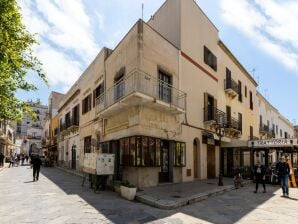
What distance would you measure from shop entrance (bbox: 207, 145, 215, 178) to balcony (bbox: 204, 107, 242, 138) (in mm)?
1496

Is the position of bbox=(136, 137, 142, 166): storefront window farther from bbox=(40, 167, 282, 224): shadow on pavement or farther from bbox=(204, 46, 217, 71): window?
bbox=(204, 46, 217, 71): window

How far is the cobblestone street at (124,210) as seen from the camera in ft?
25.1

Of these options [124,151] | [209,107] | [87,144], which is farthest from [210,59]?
[87,144]

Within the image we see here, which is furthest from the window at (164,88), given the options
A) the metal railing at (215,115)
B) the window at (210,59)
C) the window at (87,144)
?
the window at (87,144)

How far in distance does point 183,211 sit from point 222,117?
38.8 ft

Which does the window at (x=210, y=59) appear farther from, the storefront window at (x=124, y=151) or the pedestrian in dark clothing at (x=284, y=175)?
the pedestrian in dark clothing at (x=284, y=175)

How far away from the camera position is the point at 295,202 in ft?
35.0

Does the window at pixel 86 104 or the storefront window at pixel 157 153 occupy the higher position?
the window at pixel 86 104

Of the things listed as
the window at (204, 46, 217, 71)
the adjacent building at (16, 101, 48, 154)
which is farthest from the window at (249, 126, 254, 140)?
the adjacent building at (16, 101, 48, 154)

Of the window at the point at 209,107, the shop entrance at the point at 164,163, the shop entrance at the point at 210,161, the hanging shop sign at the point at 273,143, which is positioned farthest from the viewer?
the shop entrance at the point at 210,161

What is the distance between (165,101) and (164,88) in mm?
1469

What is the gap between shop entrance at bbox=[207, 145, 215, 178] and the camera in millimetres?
18812

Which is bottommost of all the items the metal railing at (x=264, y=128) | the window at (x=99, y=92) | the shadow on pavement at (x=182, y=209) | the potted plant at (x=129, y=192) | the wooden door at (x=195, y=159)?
the shadow on pavement at (x=182, y=209)

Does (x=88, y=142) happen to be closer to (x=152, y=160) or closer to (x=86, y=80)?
(x=86, y=80)
